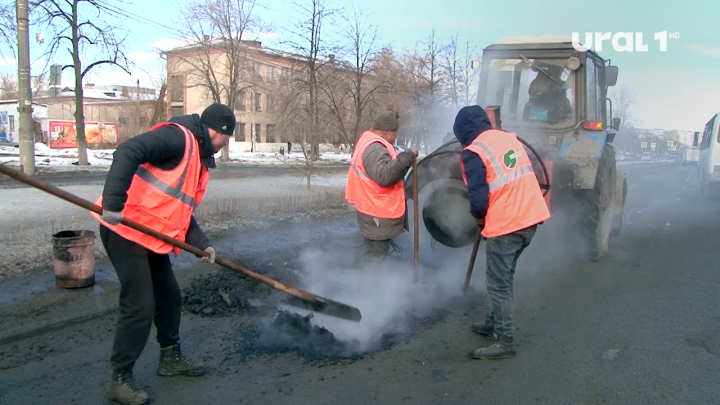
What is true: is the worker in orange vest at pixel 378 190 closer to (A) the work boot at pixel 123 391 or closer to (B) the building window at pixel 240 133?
(A) the work boot at pixel 123 391

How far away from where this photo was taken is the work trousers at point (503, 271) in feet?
12.2

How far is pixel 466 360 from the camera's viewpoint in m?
3.66

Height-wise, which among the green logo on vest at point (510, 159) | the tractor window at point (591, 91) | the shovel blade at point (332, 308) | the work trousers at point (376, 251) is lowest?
the shovel blade at point (332, 308)

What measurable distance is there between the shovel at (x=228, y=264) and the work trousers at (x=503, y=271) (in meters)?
0.98

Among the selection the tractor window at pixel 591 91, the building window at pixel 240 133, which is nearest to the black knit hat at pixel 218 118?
the tractor window at pixel 591 91

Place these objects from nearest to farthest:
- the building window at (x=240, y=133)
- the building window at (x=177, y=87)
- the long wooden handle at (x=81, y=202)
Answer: the long wooden handle at (x=81, y=202), the building window at (x=177, y=87), the building window at (x=240, y=133)

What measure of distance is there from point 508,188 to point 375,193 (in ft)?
3.79

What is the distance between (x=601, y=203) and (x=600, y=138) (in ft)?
2.57

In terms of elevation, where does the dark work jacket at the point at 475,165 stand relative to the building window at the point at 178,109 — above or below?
below

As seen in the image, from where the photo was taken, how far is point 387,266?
4.82 metres

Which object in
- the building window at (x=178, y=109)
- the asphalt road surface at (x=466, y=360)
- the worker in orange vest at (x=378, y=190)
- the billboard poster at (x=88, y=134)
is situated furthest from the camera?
the building window at (x=178, y=109)

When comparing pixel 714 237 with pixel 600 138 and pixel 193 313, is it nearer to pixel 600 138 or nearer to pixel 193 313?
pixel 600 138

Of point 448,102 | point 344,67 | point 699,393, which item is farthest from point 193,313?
point 448,102

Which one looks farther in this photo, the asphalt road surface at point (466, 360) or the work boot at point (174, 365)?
the work boot at point (174, 365)
